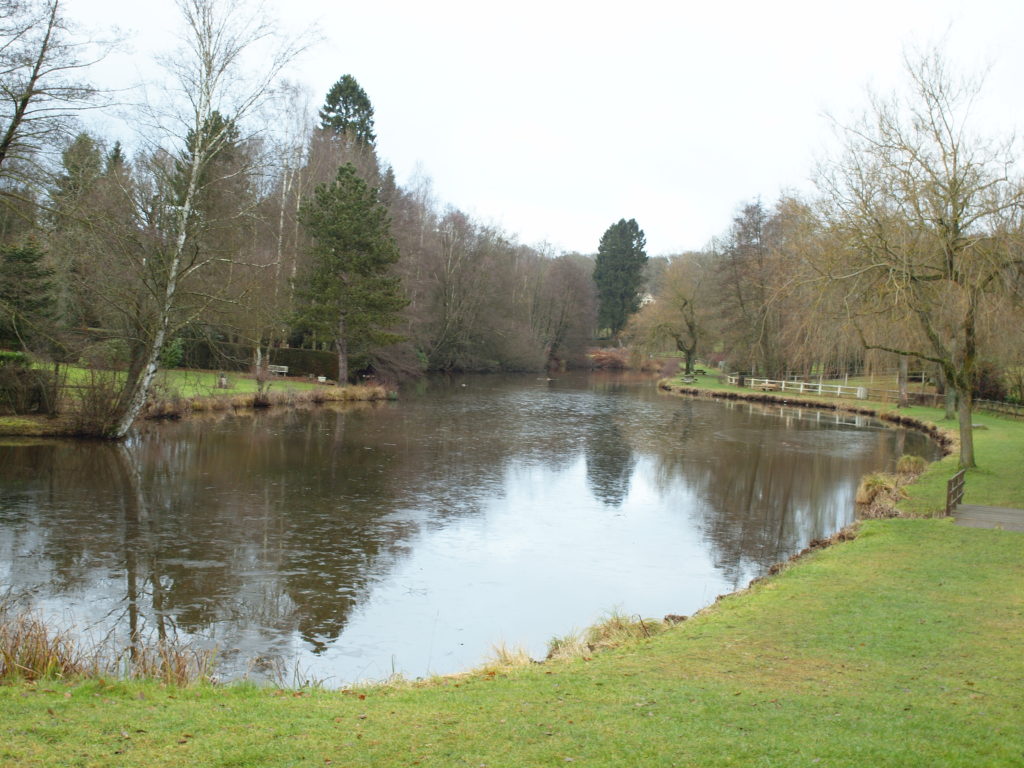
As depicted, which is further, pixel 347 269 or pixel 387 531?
pixel 347 269

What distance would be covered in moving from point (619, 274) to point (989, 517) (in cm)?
8157

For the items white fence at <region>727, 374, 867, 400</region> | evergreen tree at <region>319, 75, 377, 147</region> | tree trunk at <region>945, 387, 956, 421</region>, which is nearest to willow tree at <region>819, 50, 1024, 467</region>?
tree trunk at <region>945, 387, 956, 421</region>

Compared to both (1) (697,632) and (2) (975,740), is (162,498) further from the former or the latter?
(2) (975,740)

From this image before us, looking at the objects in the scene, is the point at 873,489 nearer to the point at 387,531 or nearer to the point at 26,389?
the point at 387,531

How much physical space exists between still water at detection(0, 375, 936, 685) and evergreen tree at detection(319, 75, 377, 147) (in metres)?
34.6

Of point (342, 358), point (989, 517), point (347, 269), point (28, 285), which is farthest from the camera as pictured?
point (342, 358)

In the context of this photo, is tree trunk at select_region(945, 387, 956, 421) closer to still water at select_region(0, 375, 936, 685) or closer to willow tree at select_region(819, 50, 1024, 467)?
still water at select_region(0, 375, 936, 685)

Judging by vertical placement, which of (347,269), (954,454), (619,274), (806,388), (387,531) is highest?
(619,274)

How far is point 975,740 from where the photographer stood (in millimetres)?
4914

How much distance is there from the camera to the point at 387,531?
14430 mm

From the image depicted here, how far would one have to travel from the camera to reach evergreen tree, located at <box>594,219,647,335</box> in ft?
310

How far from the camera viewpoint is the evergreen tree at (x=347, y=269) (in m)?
38.2

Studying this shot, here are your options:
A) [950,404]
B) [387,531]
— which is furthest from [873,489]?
[950,404]

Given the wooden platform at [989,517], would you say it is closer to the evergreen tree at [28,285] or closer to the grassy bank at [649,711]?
the grassy bank at [649,711]
